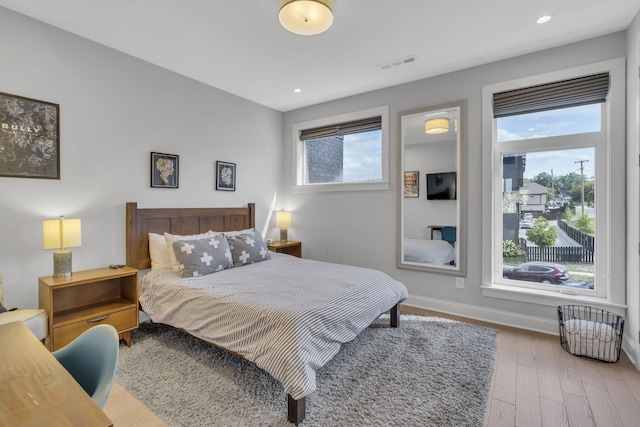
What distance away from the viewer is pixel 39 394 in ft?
2.88

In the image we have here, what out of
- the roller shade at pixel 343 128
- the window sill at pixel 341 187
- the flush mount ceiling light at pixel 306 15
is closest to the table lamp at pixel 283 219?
the window sill at pixel 341 187

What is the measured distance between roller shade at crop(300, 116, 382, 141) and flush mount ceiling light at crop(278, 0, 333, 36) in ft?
6.53

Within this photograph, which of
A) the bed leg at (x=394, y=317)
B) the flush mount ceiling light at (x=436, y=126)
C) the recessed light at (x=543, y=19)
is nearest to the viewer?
the recessed light at (x=543, y=19)

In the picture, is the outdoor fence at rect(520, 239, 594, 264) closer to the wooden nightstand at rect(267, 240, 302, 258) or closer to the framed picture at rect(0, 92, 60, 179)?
the wooden nightstand at rect(267, 240, 302, 258)

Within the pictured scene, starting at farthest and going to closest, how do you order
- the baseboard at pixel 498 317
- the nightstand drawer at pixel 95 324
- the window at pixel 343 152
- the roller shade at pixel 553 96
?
the window at pixel 343 152
the roller shade at pixel 553 96
the baseboard at pixel 498 317
the nightstand drawer at pixel 95 324

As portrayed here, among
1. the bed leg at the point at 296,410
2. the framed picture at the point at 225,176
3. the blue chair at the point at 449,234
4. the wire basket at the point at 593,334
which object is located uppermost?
the framed picture at the point at 225,176

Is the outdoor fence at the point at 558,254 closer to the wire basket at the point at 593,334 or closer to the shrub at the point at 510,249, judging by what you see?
the shrub at the point at 510,249

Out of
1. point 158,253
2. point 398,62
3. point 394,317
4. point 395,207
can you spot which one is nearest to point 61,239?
point 158,253

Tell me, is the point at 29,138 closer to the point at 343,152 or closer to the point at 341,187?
the point at 341,187

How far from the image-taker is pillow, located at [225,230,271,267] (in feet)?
10.6

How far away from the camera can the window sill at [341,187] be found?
12.8ft

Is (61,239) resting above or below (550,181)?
A: below

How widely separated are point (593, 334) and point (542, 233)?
984mm

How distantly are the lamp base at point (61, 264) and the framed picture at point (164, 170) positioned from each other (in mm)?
1030
